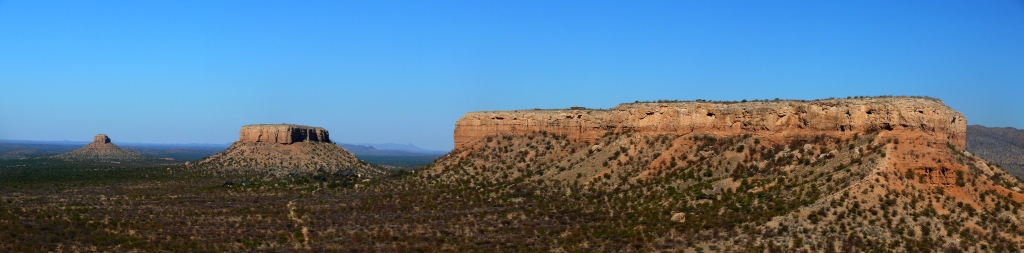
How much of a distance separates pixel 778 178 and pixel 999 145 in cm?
7563

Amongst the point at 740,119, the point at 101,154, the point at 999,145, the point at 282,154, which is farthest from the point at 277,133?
the point at 999,145

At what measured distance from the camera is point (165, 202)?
59500 mm

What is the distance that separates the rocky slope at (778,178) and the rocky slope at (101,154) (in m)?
106

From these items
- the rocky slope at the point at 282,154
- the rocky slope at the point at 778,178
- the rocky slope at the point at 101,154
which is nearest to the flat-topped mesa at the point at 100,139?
the rocky slope at the point at 101,154

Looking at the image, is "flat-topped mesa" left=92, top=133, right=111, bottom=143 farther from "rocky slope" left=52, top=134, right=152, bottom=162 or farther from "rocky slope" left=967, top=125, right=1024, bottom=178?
"rocky slope" left=967, top=125, right=1024, bottom=178

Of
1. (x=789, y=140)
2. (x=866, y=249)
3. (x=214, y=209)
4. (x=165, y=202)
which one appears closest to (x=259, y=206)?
(x=214, y=209)

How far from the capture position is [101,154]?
157 metres

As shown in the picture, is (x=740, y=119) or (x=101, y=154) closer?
(x=740, y=119)

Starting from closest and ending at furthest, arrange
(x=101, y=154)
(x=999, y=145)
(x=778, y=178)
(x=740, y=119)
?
1. (x=778, y=178)
2. (x=740, y=119)
3. (x=999, y=145)
4. (x=101, y=154)

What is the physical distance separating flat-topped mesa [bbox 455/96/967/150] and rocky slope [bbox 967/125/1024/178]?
155 ft

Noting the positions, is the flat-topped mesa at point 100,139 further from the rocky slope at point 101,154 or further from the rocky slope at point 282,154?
the rocky slope at point 282,154

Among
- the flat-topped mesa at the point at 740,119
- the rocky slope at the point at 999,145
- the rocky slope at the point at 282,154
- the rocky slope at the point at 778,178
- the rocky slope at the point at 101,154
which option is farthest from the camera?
the rocky slope at the point at 101,154

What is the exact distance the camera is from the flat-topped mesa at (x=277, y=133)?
103 meters

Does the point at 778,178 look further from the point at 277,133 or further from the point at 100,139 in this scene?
the point at 100,139
